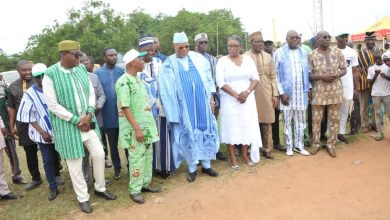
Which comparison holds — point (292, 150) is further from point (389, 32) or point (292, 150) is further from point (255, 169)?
point (389, 32)

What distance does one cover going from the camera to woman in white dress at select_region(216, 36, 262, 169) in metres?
5.07

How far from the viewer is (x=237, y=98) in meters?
5.05

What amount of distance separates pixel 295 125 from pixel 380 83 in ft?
5.95

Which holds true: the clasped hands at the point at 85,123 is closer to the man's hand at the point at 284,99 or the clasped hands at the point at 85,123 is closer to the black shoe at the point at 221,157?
the black shoe at the point at 221,157

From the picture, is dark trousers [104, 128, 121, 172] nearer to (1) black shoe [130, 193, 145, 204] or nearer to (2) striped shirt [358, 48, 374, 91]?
(1) black shoe [130, 193, 145, 204]

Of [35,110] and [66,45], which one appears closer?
[66,45]

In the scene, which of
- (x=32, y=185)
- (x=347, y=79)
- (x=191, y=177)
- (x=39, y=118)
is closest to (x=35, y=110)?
(x=39, y=118)

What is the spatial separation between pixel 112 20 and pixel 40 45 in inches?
294

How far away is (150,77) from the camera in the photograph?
4.72 m

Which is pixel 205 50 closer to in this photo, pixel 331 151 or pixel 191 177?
pixel 191 177

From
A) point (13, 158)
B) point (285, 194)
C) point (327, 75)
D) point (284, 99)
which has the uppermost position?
point (327, 75)

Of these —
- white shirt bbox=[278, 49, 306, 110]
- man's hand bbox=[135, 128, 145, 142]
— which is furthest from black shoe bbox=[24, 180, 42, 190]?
white shirt bbox=[278, 49, 306, 110]

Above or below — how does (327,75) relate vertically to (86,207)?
above

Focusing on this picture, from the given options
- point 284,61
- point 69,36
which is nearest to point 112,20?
point 69,36
